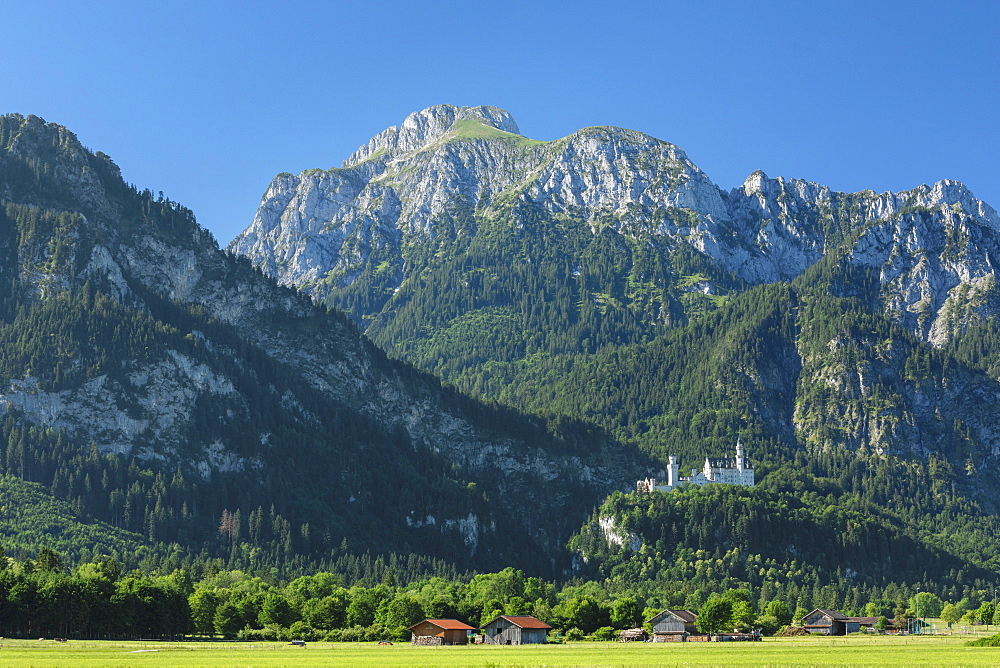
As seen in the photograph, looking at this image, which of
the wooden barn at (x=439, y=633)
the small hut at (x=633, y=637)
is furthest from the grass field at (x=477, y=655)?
the small hut at (x=633, y=637)

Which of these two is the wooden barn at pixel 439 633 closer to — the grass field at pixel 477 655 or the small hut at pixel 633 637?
the grass field at pixel 477 655

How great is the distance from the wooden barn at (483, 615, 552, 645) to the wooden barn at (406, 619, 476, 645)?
14.8ft

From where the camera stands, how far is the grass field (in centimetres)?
12262

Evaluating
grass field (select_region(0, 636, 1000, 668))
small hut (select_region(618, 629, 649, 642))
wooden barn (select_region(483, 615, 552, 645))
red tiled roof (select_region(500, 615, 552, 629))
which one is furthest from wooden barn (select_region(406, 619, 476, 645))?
small hut (select_region(618, 629, 649, 642))

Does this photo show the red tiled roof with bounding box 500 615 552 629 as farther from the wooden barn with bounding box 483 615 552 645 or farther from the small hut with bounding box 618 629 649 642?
the small hut with bounding box 618 629 649 642

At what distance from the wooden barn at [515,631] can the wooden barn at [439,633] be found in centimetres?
451

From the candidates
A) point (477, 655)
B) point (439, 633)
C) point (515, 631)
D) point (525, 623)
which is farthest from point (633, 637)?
point (477, 655)

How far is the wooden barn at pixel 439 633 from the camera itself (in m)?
184

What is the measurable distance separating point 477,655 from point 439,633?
43986 millimetres

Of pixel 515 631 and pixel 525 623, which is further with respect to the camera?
pixel 525 623

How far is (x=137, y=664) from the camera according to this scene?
119m

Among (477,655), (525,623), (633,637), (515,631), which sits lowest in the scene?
(477,655)

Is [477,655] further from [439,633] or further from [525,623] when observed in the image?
[525,623]

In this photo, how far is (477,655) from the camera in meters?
143
